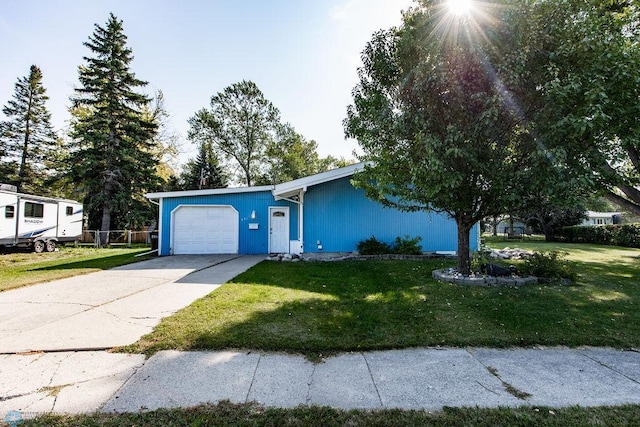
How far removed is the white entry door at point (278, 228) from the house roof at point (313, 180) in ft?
3.71

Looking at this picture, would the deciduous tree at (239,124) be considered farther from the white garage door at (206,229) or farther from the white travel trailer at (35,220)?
the white garage door at (206,229)

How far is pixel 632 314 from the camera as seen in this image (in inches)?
171

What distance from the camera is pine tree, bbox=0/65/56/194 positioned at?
886 inches

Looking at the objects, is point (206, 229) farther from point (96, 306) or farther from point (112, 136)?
Result: point (112, 136)

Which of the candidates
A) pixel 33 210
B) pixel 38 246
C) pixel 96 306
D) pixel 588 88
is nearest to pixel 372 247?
pixel 588 88

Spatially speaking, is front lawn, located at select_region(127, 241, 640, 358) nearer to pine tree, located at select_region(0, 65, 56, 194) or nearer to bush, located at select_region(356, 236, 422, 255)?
bush, located at select_region(356, 236, 422, 255)

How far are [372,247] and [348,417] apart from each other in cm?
876

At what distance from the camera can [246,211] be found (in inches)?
461

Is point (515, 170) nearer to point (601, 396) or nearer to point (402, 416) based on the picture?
point (601, 396)

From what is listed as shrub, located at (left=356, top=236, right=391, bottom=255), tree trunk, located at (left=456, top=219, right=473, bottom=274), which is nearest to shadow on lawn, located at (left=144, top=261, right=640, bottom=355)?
tree trunk, located at (left=456, top=219, right=473, bottom=274)

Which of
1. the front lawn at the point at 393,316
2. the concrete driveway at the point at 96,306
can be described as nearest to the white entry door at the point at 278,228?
the concrete driveway at the point at 96,306

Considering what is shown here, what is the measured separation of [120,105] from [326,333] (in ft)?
70.4

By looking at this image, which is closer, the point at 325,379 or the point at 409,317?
the point at 325,379

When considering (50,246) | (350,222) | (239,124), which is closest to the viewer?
(350,222)
